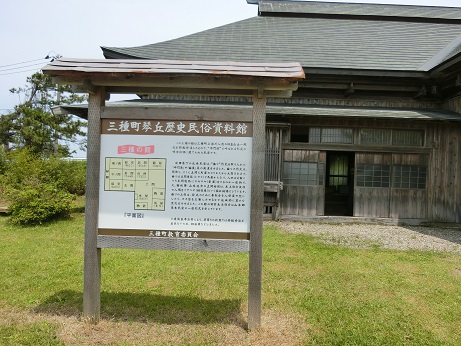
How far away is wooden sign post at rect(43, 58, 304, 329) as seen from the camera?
3303 mm

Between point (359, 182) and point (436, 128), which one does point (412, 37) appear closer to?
point (436, 128)

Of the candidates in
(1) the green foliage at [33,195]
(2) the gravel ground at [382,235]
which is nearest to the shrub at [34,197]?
(1) the green foliage at [33,195]

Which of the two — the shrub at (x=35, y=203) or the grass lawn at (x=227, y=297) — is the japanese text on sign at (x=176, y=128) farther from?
the shrub at (x=35, y=203)

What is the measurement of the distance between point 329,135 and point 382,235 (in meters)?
3.24

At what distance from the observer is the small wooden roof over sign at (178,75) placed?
3.15m

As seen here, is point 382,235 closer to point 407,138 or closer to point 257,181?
point 407,138

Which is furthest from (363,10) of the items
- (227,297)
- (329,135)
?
(227,297)

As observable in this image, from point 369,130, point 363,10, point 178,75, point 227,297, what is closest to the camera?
point 178,75

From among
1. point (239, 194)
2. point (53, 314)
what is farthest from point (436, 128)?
point (53, 314)

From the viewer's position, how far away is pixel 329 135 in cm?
1006

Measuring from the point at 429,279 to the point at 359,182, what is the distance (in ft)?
17.6

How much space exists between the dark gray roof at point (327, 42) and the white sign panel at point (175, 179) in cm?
795

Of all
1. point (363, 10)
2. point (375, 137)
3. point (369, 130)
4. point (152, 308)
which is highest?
point (363, 10)

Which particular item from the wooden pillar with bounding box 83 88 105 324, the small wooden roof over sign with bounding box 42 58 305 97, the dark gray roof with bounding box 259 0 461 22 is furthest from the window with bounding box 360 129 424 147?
the wooden pillar with bounding box 83 88 105 324
